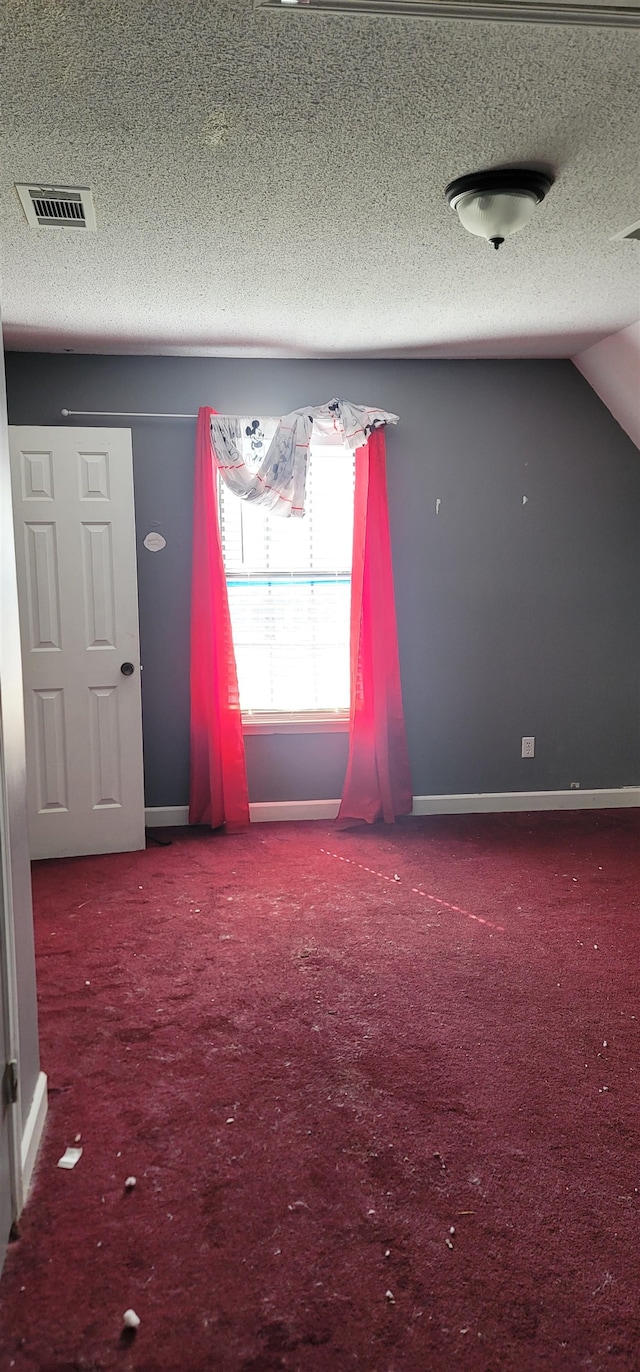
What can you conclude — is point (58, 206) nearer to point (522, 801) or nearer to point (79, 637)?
point (79, 637)

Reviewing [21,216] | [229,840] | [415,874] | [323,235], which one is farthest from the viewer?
[229,840]

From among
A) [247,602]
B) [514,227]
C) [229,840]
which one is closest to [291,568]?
[247,602]

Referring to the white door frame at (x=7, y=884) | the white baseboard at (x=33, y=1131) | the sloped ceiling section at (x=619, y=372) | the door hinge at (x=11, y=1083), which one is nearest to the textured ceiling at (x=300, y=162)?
the sloped ceiling section at (x=619, y=372)

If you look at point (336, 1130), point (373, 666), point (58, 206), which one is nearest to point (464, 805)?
point (373, 666)

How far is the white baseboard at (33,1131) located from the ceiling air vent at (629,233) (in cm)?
319

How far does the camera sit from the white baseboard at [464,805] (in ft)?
15.0

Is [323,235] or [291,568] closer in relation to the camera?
[323,235]

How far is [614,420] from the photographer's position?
4.75 metres

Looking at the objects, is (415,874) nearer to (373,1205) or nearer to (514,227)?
(373,1205)

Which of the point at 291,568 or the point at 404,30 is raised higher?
the point at 404,30

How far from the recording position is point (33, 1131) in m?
1.96

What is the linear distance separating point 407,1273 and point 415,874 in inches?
88.2

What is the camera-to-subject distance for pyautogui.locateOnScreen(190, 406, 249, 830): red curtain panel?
4.38 metres

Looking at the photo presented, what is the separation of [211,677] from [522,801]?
1.87 meters
